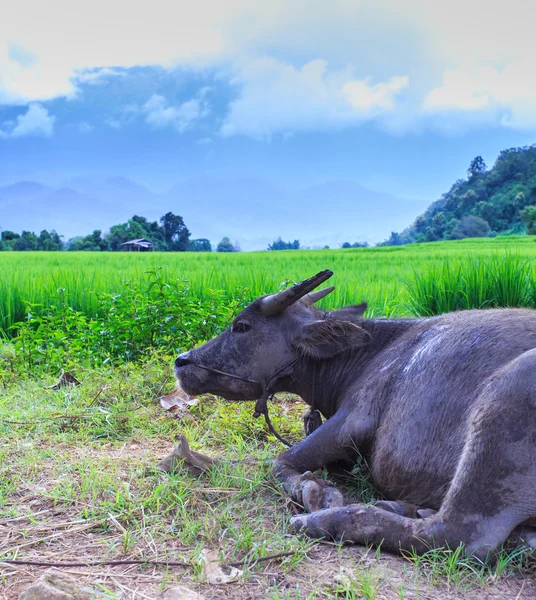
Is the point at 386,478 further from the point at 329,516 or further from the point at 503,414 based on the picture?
the point at 503,414

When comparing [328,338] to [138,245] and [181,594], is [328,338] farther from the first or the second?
[138,245]

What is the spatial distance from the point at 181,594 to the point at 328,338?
1.64m

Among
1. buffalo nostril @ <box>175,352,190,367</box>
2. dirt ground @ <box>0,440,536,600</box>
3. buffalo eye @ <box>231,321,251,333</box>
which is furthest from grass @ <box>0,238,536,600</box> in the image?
buffalo eye @ <box>231,321,251,333</box>

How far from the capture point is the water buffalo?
8.25 feet

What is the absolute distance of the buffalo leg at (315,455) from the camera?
10.6ft

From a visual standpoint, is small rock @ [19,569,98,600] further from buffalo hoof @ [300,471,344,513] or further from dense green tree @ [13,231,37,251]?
dense green tree @ [13,231,37,251]

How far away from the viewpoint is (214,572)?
252 centimetres

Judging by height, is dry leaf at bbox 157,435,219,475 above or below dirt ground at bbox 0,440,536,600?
above

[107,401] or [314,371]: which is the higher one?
[314,371]

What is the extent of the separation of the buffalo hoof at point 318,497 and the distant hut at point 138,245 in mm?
36386

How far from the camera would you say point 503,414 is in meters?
2.55

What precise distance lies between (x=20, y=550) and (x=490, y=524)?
1.90 m

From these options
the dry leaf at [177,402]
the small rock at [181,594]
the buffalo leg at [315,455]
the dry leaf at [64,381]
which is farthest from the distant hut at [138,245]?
the small rock at [181,594]

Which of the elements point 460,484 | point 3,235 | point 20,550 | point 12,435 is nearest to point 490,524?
point 460,484
